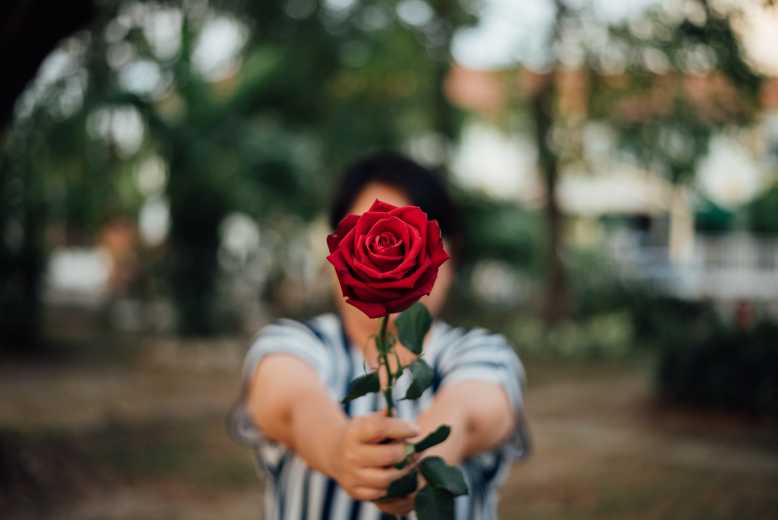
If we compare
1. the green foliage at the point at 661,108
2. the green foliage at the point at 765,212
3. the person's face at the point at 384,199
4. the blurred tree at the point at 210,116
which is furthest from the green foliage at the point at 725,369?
the green foliage at the point at 765,212

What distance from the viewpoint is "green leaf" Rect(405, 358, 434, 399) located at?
4.00 feet

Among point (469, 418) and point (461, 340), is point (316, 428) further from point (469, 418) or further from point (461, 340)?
point (461, 340)

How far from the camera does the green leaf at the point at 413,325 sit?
129 cm

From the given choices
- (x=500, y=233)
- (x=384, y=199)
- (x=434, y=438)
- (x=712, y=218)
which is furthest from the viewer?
(x=712, y=218)

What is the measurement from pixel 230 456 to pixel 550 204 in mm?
8254

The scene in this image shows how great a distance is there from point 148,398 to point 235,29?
368 inches

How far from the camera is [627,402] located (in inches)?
393

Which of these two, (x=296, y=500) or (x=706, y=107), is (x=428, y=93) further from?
(x=296, y=500)

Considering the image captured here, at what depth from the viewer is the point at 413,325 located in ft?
4.26

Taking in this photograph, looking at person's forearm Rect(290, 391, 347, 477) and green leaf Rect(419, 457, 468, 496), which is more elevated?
person's forearm Rect(290, 391, 347, 477)

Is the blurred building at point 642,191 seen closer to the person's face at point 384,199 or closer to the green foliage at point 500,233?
the green foliage at point 500,233

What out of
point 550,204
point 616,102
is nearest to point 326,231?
point 550,204

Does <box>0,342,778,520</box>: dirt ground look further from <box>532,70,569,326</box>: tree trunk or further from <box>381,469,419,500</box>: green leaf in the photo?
<box>381,469,419,500</box>: green leaf

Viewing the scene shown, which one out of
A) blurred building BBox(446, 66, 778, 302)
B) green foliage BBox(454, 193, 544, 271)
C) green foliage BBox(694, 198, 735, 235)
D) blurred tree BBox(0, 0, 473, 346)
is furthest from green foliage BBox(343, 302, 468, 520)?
green foliage BBox(694, 198, 735, 235)
